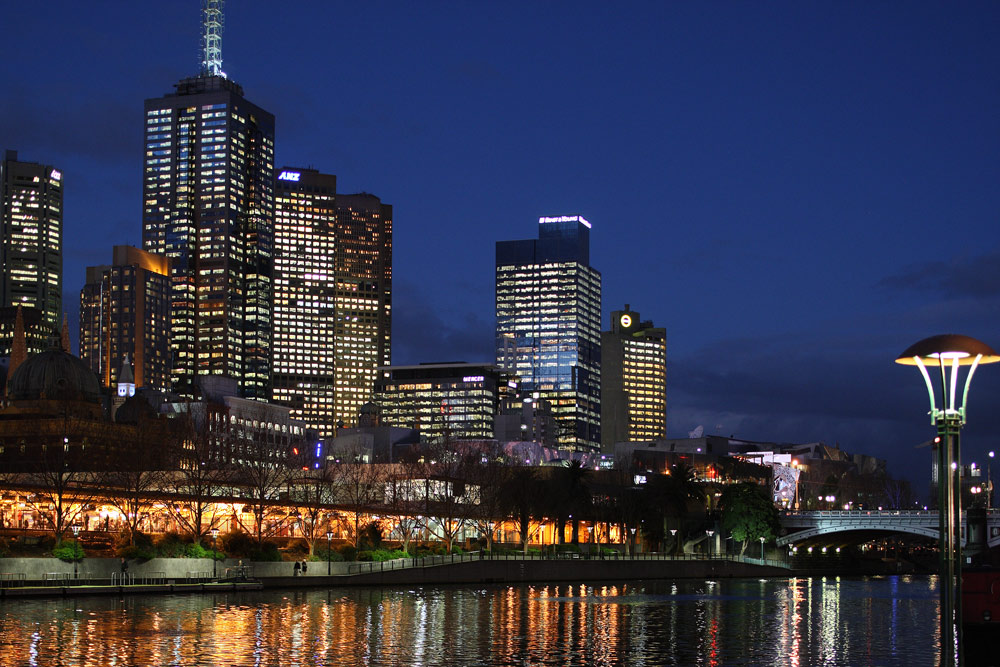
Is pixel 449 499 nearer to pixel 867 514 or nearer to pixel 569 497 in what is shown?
pixel 569 497

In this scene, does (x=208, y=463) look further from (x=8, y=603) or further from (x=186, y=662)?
(x=186, y=662)

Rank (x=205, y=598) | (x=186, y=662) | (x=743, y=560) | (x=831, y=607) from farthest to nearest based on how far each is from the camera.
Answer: (x=743, y=560) < (x=831, y=607) < (x=205, y=598) < (x=186, y=662)

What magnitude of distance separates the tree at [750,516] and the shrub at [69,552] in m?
108

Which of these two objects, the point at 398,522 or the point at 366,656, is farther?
the point at 398,522

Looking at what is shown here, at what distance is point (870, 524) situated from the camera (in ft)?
596

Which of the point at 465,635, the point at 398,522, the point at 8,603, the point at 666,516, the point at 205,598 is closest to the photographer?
the point at 465,635

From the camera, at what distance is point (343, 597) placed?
99.2 meters

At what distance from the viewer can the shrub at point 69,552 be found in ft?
323

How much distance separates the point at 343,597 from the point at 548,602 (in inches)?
637

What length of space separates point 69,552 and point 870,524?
12070 cm

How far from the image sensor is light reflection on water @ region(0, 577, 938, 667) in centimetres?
5962

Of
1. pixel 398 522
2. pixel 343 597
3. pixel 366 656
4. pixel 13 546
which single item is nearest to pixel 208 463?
pixel 398 522

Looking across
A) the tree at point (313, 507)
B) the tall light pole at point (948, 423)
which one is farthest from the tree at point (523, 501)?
the tall light pole at point (948, 423)

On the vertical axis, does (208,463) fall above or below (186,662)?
above
